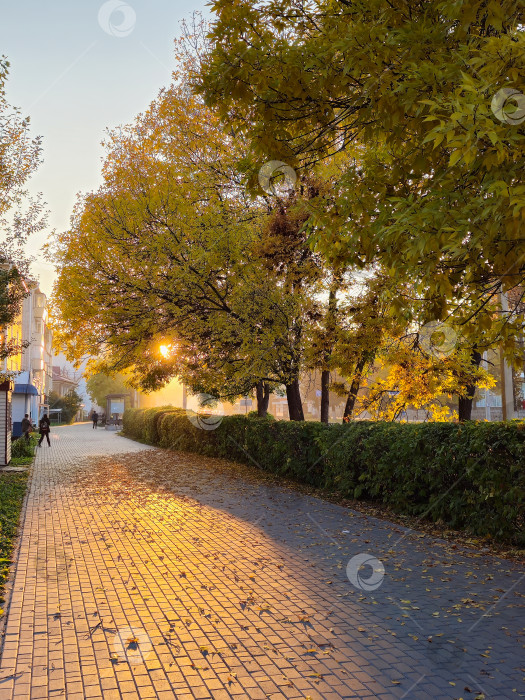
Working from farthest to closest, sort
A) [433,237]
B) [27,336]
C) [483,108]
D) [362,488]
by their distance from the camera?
[27,336]
[362,488]
[433,237]
[483,108]

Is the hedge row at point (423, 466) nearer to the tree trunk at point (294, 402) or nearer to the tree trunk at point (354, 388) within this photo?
the tree trunk at point (294, 402)

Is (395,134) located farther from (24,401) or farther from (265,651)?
(24,401)

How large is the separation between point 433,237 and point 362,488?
8.24 m

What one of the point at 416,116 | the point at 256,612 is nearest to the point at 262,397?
the point at 256,612

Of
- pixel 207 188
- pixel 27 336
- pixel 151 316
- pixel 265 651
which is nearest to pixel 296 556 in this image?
pixel 265 651

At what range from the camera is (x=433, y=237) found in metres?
4.60
